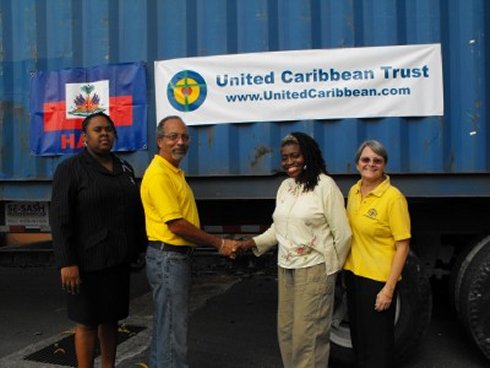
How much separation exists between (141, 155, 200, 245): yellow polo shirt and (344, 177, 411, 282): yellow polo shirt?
36.0 inches

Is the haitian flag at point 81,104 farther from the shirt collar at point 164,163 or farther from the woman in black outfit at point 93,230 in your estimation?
the shirt collar at point 164,163

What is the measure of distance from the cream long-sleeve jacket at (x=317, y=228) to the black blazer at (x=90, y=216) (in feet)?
3.12

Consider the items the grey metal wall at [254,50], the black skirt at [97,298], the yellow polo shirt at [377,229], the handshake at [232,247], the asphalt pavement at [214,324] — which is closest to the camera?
the yellow polo shirt at [377,229]

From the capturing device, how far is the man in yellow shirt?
2.79 metres

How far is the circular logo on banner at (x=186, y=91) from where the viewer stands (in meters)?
3.45

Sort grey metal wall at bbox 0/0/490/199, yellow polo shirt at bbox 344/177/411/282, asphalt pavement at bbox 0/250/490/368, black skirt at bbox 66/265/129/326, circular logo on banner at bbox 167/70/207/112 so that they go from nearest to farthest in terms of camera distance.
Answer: yellow polo shirt at bbox 344/177/411/282 → black skirt at bbox 66/265/129/326 → grey metal wall at bbox 0/0/490/199 → circular logo on banner at bbox 167/70/207/112 → asphalt pavement at bbox 0/250/490/368

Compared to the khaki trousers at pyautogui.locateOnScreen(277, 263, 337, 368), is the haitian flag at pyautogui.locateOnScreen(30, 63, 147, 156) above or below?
above

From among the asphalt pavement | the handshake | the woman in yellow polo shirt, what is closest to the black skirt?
the handshake

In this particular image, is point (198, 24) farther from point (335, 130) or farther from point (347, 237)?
point (347, 237)

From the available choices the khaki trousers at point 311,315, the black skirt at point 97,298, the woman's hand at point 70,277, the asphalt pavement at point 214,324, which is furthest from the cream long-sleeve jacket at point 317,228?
the asphalt pavement at point 214,324

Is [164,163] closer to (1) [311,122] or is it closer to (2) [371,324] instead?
(1) [311,122]

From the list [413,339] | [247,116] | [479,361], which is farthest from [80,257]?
[479,361]

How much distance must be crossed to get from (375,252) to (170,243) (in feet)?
3.60

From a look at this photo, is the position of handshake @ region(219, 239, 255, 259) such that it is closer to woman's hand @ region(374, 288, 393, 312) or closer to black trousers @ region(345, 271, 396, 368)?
black trousers @ region(345, 271, 396, 368)
